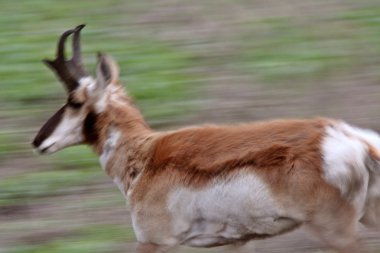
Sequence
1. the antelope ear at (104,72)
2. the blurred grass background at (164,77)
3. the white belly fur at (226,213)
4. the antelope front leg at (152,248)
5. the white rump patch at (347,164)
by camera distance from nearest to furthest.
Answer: the white rump patch at (347,164) → the white belly fur at (226,213) → the antelope front leg at (152,248) → the antelope ear at (104,72) → the blurred grass background at (164,77)

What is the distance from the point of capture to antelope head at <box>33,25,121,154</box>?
802 centimetres

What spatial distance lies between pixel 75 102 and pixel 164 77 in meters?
3.87

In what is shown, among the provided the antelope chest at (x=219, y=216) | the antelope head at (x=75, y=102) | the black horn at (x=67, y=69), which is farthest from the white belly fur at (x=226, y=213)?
the black horn at (x=67, y=69)

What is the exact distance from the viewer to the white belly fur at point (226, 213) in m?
7.23

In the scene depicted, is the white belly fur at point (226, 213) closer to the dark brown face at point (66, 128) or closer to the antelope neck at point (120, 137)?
the antelope neck at point (120, 137)

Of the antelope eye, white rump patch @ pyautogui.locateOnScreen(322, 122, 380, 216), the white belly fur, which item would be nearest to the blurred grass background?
the white belly fur

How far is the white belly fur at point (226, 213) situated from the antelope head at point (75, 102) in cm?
95

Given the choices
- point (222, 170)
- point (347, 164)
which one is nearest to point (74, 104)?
point (222, 170)

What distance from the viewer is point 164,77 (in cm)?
1185

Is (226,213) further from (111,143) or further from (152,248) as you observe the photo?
(111,143)

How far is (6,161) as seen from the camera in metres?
10.4

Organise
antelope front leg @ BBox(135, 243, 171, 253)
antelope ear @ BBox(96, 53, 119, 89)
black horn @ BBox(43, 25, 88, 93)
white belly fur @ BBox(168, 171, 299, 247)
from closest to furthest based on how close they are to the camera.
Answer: white belly fur @ BBox(168, 171, 299, 247)
antelope front leg @ BBox(135, 243, 171, 253)
antelope ear @ BBox(96, 53, 119, 89)
black horn @ BBox(43, 25, 88, 93)

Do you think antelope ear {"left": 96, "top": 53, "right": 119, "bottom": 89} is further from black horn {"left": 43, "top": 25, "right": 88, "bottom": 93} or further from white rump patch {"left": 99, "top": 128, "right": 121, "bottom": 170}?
white rump patch {"left": 99, "top": 128, "right": 121, "bottom": 170}

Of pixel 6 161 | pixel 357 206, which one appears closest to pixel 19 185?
pixel 6 161
